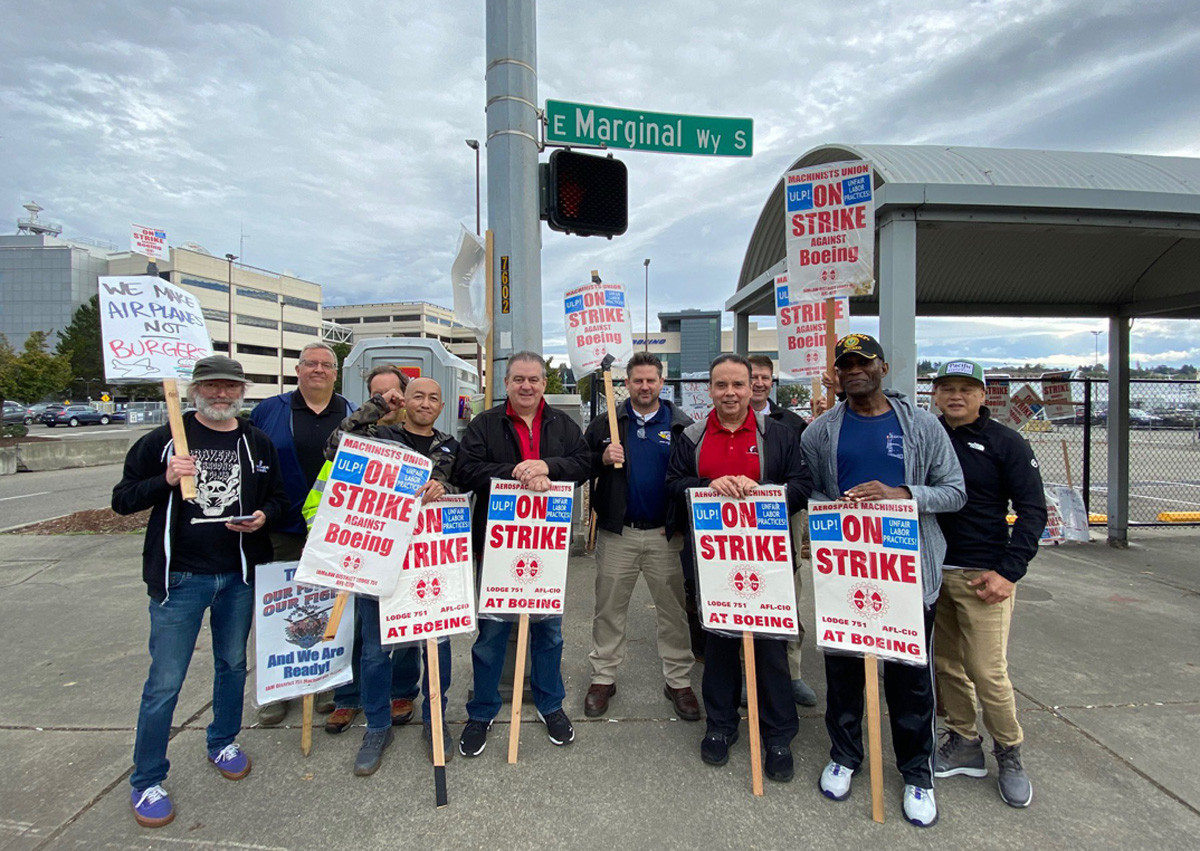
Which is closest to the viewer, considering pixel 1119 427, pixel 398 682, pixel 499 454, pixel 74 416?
pixel 499 454

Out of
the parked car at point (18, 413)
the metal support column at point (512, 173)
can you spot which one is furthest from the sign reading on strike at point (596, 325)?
the parked car at point (18, 413)

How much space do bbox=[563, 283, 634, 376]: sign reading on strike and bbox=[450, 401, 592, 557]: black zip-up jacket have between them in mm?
995

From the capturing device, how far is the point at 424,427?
3.26m

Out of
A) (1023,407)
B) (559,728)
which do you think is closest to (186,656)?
(559,728)

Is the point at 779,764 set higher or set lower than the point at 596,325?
lower

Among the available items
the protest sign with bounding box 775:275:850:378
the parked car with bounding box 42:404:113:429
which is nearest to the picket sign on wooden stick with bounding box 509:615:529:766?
the protest sign with bounding box 775:275:850:378

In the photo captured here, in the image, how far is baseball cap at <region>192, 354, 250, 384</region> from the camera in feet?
9.32

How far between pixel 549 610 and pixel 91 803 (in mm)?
2225

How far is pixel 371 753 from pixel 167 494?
158 cm

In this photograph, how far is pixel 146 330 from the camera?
9.72 ft

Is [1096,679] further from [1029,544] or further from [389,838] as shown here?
[389,838]

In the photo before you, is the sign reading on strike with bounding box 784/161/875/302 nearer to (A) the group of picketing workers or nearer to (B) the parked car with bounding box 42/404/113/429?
(A) the group of picketing workers

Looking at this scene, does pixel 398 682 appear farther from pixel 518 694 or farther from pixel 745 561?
pixel 745 561

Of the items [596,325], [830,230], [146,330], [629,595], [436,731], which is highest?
[830,230]
